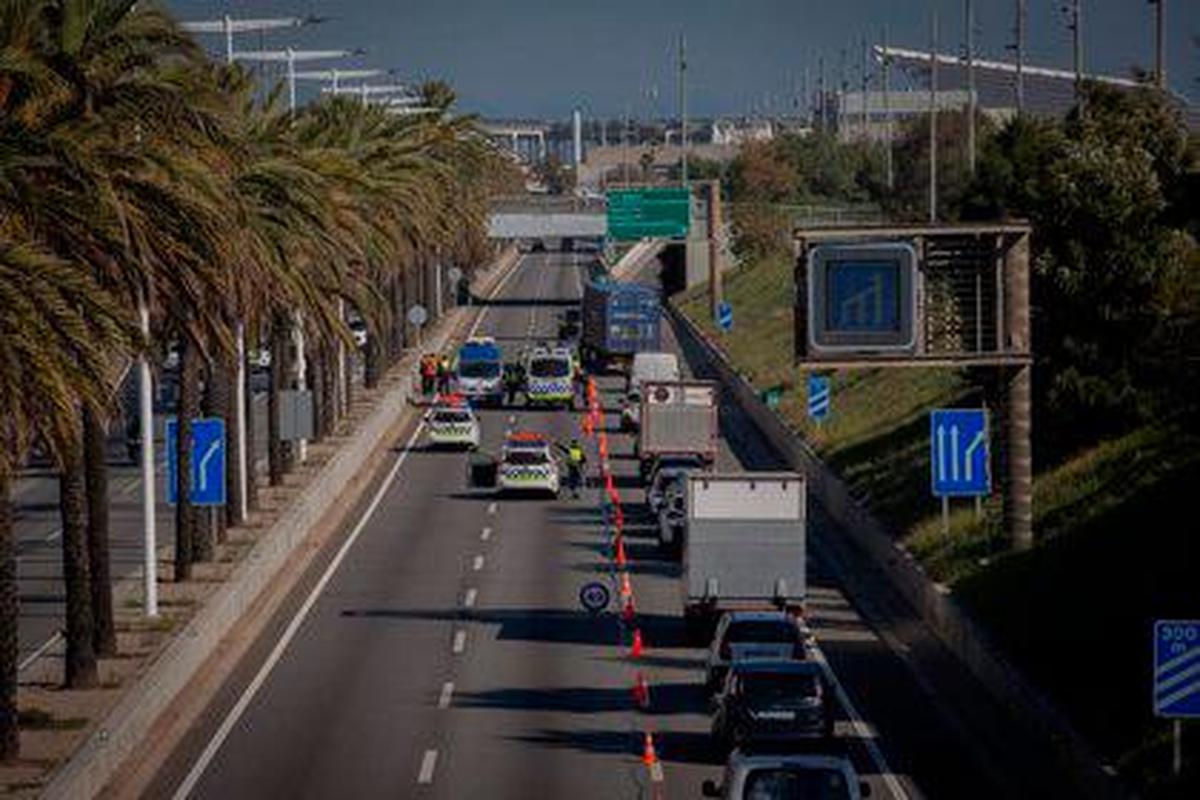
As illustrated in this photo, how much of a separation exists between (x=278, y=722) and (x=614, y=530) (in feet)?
89.8

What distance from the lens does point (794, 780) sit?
30.5 m

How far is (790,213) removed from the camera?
172750mm

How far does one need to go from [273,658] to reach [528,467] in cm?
2801

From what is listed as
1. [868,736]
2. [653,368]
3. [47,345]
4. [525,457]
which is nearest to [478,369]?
[653,368]

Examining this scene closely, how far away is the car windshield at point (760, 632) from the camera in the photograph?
4412 cm

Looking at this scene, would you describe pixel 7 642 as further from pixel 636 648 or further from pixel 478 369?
pixel 478 369

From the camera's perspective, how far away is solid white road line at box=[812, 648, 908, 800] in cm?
3859

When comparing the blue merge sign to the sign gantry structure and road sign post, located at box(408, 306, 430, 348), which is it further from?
road sign post, located at box(408, 306, 430, 348)

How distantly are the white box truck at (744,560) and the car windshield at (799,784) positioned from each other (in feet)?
67.4

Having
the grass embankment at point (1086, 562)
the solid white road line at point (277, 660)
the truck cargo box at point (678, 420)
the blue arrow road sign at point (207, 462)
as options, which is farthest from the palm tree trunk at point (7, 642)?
the truck cargo box at point (678, 420)

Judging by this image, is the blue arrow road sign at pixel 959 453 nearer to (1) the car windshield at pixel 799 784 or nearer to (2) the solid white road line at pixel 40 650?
(2) the solid white road line at pixel 40 650

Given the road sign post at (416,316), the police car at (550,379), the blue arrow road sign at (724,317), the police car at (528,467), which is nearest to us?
the police car at (528,467)

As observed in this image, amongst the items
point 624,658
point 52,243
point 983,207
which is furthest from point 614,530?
point 52,243

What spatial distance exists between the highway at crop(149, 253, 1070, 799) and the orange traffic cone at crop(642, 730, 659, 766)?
0.14 meters
